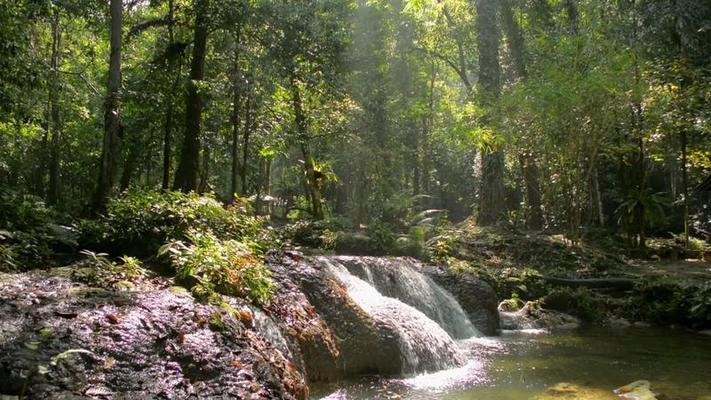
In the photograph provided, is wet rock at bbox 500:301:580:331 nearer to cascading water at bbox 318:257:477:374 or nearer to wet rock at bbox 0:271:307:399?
cascading water at bbox 318:257:477:374

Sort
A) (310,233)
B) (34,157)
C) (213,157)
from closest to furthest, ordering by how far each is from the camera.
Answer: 1. (310,233)
2. (213,157)
3. (34,157)

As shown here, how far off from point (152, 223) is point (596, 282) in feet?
40.1

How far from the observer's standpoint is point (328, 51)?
14867 mm

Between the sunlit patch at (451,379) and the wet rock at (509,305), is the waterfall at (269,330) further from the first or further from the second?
the wet rock at (509,305)

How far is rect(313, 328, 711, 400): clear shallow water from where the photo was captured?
24.7 feet

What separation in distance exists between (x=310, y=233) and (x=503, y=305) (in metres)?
5.98

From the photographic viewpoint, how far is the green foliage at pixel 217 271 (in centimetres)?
650

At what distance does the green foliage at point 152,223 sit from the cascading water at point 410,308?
2088 millimetres

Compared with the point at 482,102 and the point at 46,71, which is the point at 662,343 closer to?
the point at 482,102

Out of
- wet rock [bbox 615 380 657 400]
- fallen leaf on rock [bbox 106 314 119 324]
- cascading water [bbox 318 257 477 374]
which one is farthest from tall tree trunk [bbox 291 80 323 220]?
fallen leaf on rock [bbox 106 314 119 324]

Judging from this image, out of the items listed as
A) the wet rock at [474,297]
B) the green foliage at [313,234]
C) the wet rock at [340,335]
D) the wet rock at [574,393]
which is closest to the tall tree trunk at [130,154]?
the green foliage at [313,234]

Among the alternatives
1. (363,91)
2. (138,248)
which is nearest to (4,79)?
(138,248)

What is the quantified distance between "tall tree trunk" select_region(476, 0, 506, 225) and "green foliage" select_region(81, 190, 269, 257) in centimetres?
1454

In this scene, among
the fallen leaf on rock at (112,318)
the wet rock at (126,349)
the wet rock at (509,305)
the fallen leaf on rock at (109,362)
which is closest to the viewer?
the wet rock at (126,349)
